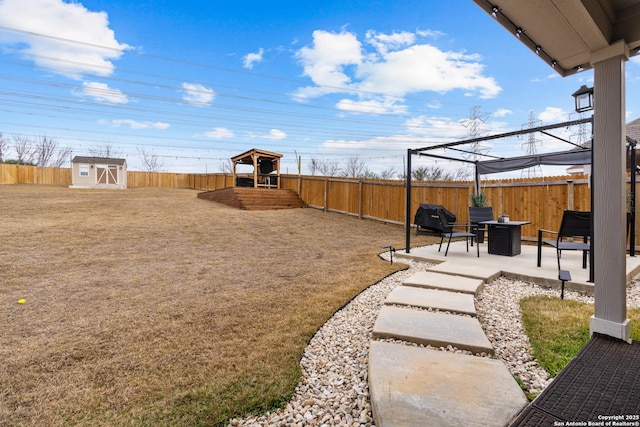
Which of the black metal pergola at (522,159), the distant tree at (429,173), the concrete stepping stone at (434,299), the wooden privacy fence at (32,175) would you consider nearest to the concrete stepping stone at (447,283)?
the concrete stepping stone at (434,299)

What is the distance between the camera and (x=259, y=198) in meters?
12.8

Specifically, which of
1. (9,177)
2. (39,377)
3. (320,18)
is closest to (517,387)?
(39,377)

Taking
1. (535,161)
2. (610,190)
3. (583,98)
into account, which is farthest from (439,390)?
(535,161)

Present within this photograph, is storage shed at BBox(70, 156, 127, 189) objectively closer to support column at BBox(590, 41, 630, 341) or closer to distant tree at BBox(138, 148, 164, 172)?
distant tree at BBox(138, 148, 164, 172)

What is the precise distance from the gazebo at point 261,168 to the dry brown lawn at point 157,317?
778 centimetres

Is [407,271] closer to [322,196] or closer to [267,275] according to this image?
[267,275]

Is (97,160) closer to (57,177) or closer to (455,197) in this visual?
(57,177)

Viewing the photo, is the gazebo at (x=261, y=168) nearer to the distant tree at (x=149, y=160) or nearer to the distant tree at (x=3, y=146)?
the distant tree at (x=149, y=160)

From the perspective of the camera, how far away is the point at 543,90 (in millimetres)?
7512

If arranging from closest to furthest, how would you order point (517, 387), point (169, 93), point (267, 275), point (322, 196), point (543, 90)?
point (517, 387), point (267, 275), point (543, 90), point (322, 196), point (169, 93)

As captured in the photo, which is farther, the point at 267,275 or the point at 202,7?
the point at 202,7

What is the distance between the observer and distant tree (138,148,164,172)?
118 feet

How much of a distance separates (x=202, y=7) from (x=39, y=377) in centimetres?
1724

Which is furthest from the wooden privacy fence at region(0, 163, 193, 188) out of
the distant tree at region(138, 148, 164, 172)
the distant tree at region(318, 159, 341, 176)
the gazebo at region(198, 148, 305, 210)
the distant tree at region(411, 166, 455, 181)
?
the distant tree at region(411, 166, 455, 181)
